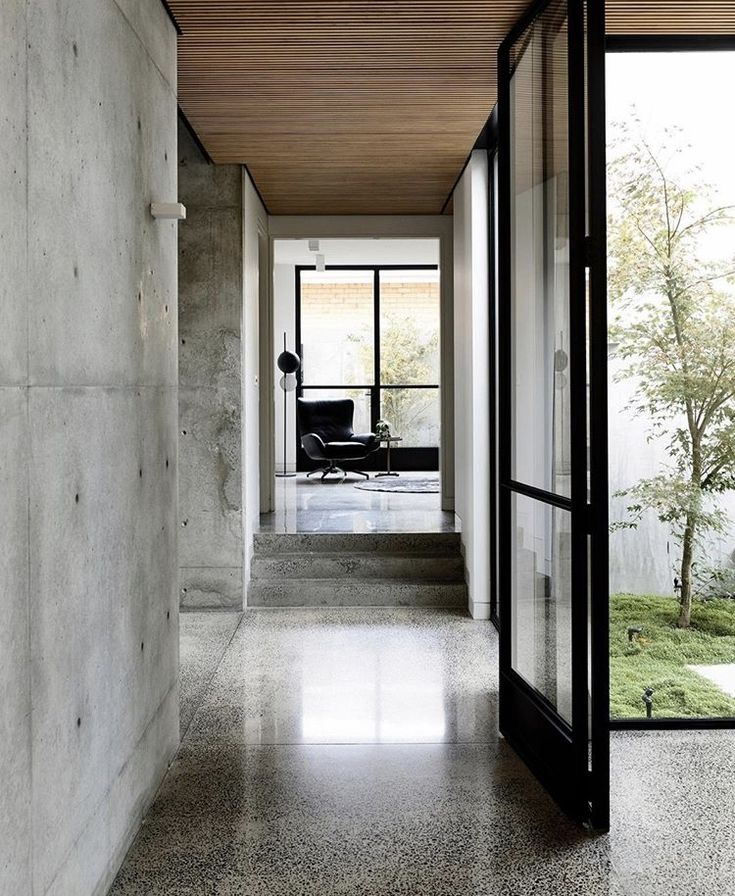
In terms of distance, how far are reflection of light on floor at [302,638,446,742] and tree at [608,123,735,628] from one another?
120 centimetres

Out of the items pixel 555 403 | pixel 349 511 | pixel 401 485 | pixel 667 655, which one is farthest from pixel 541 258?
pixel 401 485

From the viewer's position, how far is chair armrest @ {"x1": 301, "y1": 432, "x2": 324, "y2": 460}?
38.4ft

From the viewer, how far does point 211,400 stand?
6.48m

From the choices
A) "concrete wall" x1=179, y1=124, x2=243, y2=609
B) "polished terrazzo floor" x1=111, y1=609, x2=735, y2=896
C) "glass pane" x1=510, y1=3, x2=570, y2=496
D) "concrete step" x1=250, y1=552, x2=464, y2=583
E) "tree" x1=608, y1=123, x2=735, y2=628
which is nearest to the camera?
"polished terrazzo floor" x1=111, y1=609, x2=735, y2=896

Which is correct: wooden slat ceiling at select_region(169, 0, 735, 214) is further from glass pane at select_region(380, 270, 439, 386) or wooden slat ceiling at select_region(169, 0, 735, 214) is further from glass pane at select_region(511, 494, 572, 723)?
glass pane at select_region(380, 270, 439, 386)

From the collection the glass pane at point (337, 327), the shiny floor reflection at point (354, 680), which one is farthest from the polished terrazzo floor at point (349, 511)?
the glass pane at point (337, 327)

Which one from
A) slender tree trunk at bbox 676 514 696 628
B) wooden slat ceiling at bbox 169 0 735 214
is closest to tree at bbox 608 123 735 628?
slender tree trunk at bbox 676 514 696 628

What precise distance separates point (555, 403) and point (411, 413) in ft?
32.8

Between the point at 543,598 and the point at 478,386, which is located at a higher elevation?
the point at 478,386

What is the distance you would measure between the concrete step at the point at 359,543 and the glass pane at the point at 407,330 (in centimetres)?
651

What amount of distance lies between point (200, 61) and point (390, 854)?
3.18m

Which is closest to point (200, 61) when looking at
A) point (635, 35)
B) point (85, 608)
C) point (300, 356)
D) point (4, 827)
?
point (635, 35)

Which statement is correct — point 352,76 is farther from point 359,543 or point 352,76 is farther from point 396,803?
point 359,543

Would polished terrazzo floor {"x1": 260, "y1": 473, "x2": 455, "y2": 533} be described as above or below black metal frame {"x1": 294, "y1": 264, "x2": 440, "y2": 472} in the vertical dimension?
below
